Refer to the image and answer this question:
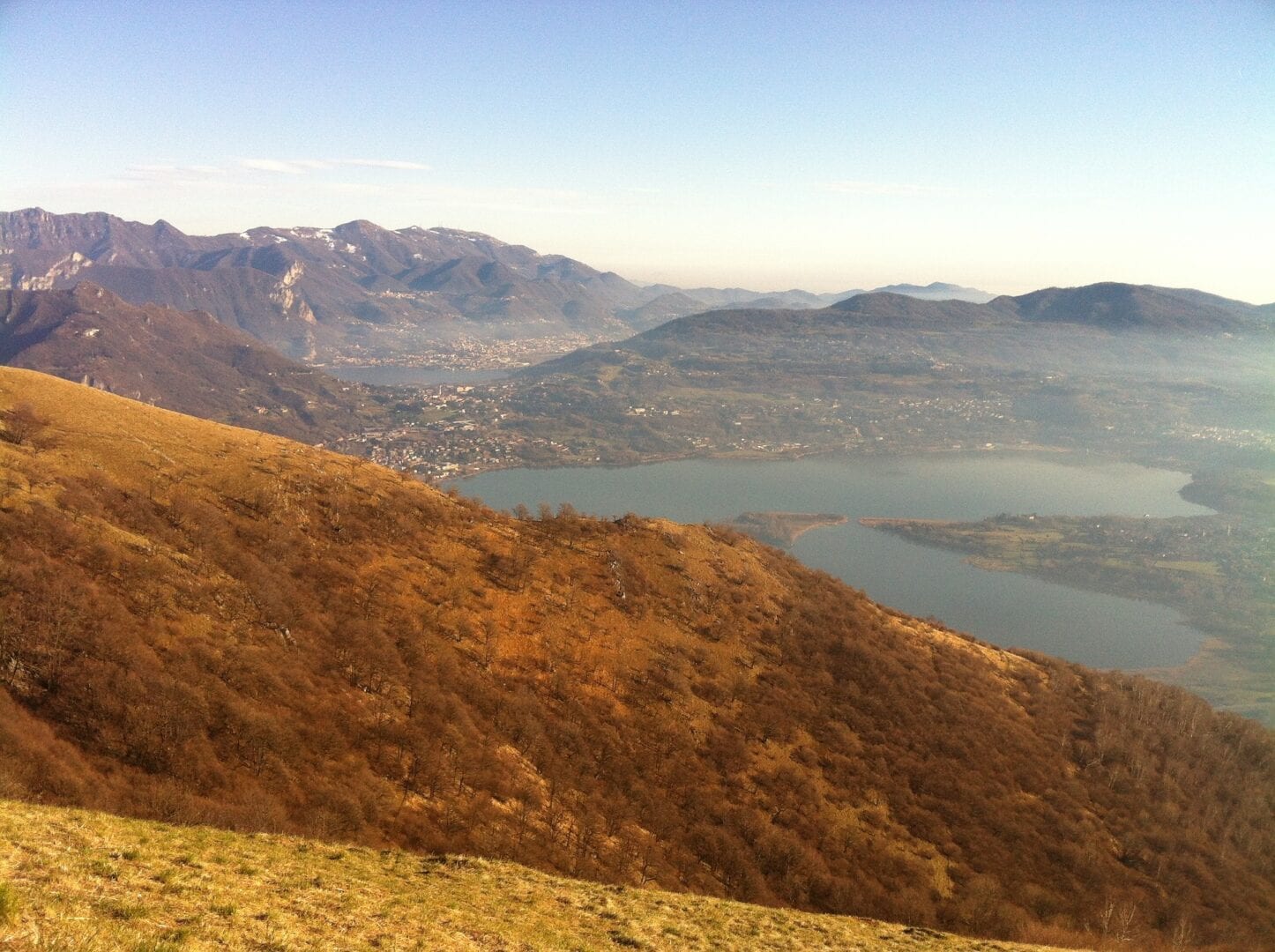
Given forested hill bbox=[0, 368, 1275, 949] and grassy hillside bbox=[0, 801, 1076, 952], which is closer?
grassy hillside bbox=[0, 801, 1076, 952]

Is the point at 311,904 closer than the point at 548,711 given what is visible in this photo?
Yes

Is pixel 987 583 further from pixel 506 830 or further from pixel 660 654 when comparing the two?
pixel 506 830

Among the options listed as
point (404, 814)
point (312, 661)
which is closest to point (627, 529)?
point (312, 661)

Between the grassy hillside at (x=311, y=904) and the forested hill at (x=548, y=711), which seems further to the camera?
the forested hill at (x=548, y=711)

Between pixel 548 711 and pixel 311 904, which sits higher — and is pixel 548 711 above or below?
below
